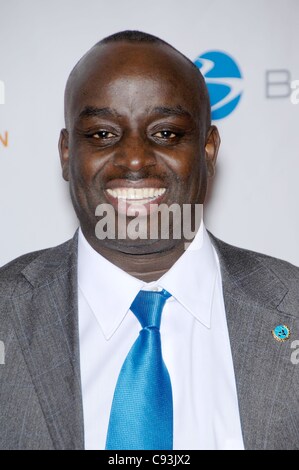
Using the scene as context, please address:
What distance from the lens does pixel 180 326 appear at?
138 centimetres

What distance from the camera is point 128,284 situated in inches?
55.1

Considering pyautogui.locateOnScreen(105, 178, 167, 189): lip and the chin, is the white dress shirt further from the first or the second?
pyautogui.locateOnScreen(105, 178, 167, 189): lip

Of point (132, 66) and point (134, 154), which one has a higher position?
point (132, 66)

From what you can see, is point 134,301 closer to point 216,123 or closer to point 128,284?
point 128,284

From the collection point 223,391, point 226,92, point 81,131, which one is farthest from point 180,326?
point 226,92

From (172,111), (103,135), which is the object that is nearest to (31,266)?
(103,135)

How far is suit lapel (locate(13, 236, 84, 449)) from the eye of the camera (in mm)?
1226

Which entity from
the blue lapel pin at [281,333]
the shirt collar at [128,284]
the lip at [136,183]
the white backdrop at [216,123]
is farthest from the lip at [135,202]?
the white backdrop at [216,123]

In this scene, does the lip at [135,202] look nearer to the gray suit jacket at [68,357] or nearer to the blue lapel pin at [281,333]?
the gray suit jacket at [68,357]

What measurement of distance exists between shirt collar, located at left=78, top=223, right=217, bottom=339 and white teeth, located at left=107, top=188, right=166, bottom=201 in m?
0.15

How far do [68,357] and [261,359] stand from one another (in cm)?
38

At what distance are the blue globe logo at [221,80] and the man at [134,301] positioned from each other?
560mm

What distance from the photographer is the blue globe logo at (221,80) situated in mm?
2035
